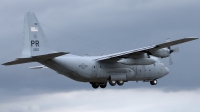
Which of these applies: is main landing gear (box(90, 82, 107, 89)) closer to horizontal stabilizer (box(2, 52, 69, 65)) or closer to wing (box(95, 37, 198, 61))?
wing (box(95, 37, 198, 61))

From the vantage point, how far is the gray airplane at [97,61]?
213ft

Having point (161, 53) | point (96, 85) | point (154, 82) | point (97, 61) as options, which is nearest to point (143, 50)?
point (161, 53)

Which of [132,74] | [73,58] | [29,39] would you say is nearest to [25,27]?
[29,39]

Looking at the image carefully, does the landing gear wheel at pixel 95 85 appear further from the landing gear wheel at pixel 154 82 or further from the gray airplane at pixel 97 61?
the landing gear wheel at pixel 154 82

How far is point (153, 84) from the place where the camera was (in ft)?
244

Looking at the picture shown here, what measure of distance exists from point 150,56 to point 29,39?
542 inches

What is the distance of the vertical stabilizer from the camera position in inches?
2547

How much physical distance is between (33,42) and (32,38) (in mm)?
378

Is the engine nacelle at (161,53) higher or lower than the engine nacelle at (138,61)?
higher

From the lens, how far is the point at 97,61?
69.2 m

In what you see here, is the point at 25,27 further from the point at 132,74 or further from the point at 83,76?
the point at 132,74

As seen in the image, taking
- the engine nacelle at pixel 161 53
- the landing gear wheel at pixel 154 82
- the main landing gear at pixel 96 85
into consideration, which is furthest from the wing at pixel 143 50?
the landing gear wheel at pixel 154 82

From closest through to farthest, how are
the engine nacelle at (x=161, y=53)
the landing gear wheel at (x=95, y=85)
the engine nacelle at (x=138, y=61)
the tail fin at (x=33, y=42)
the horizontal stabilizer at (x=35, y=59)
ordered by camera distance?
the horizontal stabilizer at (x=35, y=59), the tail fin at (x=33, y=42), the engine nacelle at (x=138, y=61), the engine nacelle at (x=161, y=53), the landing gear wheel at (x=95, y=85)

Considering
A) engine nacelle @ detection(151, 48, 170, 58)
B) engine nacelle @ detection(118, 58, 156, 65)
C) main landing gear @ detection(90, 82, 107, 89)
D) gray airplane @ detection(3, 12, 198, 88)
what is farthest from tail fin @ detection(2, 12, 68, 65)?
engine nacelle @ detection(151, 48, 170, 58)
